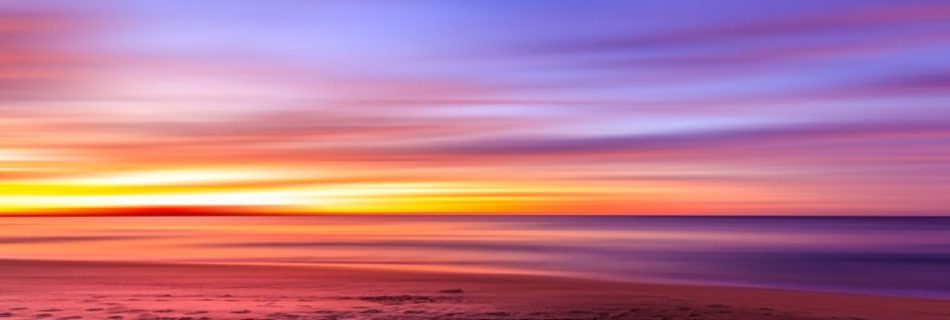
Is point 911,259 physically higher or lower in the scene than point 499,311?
higher

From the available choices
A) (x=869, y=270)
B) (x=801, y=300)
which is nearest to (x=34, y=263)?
(x=801, y=300)

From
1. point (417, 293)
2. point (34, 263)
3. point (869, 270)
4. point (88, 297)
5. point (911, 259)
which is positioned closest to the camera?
point (88, 297)

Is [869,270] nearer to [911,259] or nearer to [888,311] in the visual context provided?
[911,259]

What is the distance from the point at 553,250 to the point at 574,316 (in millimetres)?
35548

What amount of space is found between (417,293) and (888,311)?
305 inches

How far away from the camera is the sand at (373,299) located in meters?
14.6

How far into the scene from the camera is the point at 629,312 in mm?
15039

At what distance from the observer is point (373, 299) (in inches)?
663

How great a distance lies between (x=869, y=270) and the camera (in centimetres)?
3581

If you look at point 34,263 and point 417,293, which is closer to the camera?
point 417,293

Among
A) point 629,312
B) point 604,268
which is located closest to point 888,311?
point 629,312

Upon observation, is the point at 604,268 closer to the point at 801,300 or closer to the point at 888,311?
the point at 801,300

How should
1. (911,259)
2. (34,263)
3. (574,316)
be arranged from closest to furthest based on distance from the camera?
(574,316) < (34,263) < (911,259)

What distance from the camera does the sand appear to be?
14.6 metres
